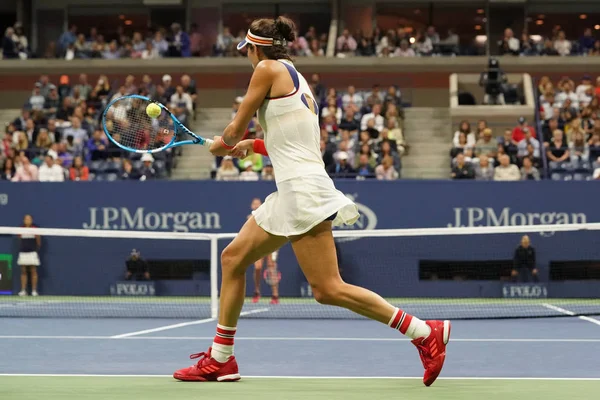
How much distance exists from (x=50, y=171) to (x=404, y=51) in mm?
11050

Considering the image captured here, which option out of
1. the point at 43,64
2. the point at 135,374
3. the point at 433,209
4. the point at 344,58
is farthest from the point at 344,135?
the point at 135,374

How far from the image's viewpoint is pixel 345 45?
26.9 metres

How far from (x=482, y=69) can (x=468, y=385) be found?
20.8 m

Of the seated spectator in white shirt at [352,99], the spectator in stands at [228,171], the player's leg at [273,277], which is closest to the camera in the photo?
the player's leg at [273,277]

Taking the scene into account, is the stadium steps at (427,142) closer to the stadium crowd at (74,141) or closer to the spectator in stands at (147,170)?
the stadium crowd at (74,141)

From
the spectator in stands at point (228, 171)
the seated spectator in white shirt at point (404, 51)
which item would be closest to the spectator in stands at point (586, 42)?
the seated spectator in white shirt at point (404, 51)

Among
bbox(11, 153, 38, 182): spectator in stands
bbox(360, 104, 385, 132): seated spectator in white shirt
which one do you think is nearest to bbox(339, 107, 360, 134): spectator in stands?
bbox(360, 104, 385, 132): seated spectator in white shirt

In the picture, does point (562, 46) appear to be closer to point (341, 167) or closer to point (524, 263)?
point (341, 167)

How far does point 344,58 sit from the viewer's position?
26.2 meters

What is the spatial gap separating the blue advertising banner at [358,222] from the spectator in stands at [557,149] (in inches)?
79.9

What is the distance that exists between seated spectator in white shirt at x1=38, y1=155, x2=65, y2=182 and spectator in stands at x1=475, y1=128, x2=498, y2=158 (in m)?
7.28

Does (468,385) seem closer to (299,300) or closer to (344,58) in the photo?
(299,300)

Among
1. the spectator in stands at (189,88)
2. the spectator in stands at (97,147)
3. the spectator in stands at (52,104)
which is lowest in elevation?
the spectator in stands at (97,147)

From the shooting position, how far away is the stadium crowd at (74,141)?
61.4 ft
